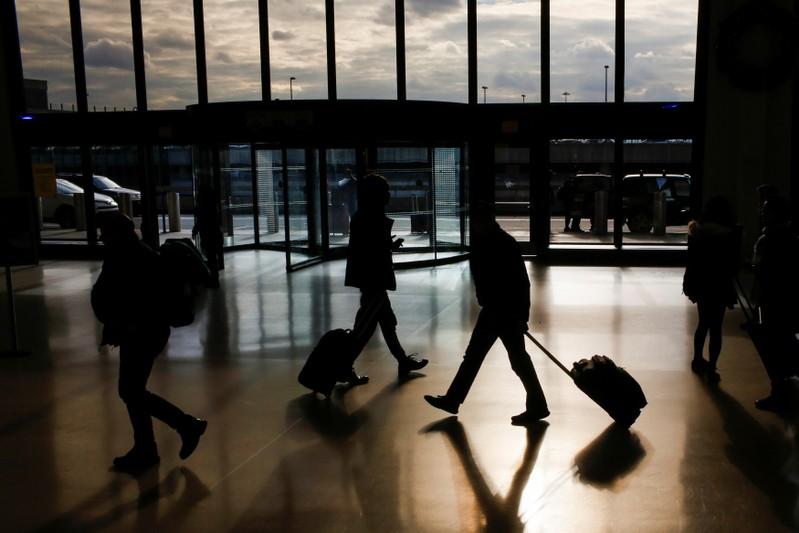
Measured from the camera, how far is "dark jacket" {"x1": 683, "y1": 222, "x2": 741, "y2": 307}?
6531mm

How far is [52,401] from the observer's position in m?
6.38

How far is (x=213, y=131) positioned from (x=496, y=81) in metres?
5.11

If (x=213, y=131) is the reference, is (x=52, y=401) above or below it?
below

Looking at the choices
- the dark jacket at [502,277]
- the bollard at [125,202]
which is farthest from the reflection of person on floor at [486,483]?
the bollard at [125,202]

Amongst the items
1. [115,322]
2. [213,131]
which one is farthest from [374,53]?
[115,322]

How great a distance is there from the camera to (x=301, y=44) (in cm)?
1538

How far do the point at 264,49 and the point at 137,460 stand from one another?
11809 millimetres

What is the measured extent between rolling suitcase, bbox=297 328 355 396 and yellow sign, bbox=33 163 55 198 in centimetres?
876

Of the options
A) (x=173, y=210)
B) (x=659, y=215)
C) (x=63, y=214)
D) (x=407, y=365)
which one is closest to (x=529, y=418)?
(x=407, y=365)

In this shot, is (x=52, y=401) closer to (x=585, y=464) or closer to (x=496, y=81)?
(x=585, y=464)

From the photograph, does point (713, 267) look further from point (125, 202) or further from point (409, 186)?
point (125, 202)

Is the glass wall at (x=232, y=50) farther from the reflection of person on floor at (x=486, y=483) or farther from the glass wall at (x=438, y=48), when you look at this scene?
the reflection of person on floor at (x=486, y=483)

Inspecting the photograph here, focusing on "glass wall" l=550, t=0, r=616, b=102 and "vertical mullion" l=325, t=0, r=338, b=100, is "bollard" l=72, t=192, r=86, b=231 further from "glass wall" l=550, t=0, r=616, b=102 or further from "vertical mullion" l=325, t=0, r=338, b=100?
"glass wall" l=550, t=0, r=616, b=102

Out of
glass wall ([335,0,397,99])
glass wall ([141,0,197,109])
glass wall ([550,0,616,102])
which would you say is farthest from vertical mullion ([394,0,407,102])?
glass wall ([141,0,197,109])
